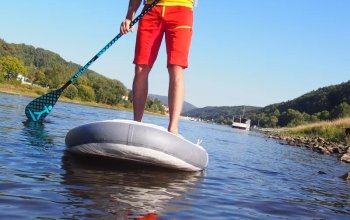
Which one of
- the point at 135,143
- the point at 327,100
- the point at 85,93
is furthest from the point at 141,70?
the point at 327,100

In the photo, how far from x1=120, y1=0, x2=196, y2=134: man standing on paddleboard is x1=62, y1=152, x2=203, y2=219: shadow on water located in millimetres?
800

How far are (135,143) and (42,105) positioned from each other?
11.4 feet

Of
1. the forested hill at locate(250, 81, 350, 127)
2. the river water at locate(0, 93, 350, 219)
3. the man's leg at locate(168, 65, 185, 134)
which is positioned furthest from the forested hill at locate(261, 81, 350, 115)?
the man's leg at locate(168, 65, 185, 134)

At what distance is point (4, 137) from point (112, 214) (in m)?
4.18

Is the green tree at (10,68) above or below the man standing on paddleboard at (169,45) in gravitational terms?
above

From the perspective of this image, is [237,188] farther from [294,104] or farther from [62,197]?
Result: [294,104]

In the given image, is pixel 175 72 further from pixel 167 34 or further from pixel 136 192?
pixel 136 192

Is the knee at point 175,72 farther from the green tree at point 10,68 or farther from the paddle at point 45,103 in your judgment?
the green tree at point 10,68

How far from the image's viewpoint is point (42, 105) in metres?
7.70

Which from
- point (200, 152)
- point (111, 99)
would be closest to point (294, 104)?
point (111, 99)

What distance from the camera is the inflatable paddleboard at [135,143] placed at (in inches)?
195

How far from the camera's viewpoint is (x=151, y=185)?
4211 millimetres

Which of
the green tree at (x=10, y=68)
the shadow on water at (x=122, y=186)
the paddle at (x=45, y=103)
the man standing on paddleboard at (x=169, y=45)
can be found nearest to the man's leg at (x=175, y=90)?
the man standing on paddleboard at (x=169, y=45)

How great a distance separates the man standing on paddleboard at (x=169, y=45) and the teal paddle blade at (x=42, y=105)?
7.59 ft
